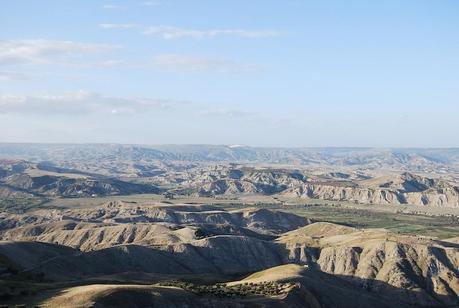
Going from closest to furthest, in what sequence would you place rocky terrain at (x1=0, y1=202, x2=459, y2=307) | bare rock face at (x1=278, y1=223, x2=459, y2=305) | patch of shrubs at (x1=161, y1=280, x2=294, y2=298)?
rocky terrain at (x1=0, y1=202, x2=459, y2=307), patch of shrubs at (x1=161, y1=280, x2=294, y2=298), bare rock face at (x1=278, y1=223, x2=459, y2=305)

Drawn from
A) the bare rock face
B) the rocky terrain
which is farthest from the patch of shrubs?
the bare rock face

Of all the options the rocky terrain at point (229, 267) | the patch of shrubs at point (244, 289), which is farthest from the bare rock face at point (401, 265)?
the patch of shrubs at point (244, 289)

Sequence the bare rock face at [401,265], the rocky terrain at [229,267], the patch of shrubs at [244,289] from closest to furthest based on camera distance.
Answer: the rocky terrain at [229,267] < the patch of shrubs at [244,289] < the bare rock face at [401,265]

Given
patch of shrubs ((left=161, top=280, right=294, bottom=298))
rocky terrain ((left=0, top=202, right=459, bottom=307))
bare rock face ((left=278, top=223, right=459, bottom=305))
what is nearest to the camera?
rocky terrain ((left=0, top=202, right=459, bottom=307))

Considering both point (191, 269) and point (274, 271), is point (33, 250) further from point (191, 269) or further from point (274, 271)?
point (274, 271)

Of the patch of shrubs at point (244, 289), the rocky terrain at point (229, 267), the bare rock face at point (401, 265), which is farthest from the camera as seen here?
the bare rock face at point (401, 265)

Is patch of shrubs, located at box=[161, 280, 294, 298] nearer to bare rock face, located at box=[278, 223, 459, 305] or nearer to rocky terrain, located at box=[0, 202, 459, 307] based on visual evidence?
rocky terrain, located at box=[0, 202, 459, 307]

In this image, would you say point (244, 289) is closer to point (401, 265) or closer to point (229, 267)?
point (229, 267)

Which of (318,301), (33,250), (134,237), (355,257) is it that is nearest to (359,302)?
(318,301)

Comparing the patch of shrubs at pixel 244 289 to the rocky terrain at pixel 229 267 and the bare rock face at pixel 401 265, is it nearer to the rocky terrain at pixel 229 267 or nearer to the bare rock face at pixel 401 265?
the rocky terrain at pixel 229 267

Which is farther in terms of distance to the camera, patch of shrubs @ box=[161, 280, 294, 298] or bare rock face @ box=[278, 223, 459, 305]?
bare rock face @ box=[278, 223, 459, 305]
